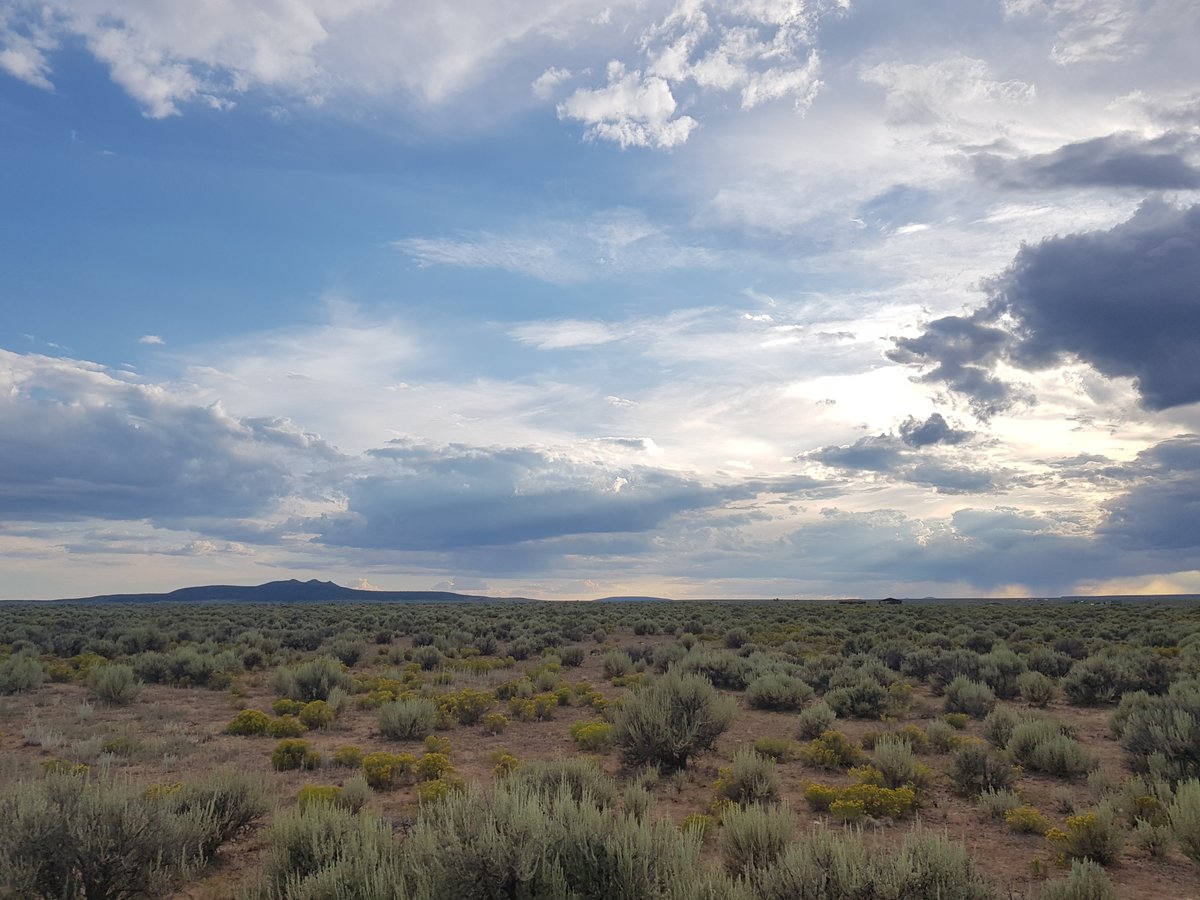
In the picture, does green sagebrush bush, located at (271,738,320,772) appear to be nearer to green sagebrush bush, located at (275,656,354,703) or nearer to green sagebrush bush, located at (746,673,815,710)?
green sagebrush bush, located at (275,656,354,703)

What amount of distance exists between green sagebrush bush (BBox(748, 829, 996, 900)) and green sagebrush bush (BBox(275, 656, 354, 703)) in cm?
1457

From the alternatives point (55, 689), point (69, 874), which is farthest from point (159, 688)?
point (69, 874)

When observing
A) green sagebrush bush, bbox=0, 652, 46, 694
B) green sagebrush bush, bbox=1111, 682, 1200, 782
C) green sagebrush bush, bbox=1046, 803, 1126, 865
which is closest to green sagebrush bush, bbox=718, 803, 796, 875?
green sagebrush bush, bbox=1046, 803, 1126, 865

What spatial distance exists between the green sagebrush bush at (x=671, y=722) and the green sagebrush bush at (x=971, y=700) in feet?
20.7

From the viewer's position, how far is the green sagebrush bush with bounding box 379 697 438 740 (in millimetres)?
13867

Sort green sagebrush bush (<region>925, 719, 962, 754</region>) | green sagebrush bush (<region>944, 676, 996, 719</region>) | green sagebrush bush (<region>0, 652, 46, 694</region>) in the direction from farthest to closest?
1. green sagebrush bush (<region>0, 652, 46, 694</region>)
2. green sagebrush bush (<region>944, 676, 996, 719</region>)
3. green sagebrush bush (<region>925, 719, 962, 754</region>)

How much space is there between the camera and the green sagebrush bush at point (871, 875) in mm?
5074

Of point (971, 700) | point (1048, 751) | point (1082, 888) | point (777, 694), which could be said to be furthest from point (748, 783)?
point (971, 700)

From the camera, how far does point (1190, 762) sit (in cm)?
993

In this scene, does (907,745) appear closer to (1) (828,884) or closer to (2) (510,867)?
(1) (828,884)

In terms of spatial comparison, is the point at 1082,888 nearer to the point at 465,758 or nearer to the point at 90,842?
the point at 90,842

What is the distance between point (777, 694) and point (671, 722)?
5.93 metres

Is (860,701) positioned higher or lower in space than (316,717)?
higher

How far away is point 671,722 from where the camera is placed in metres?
11.8
